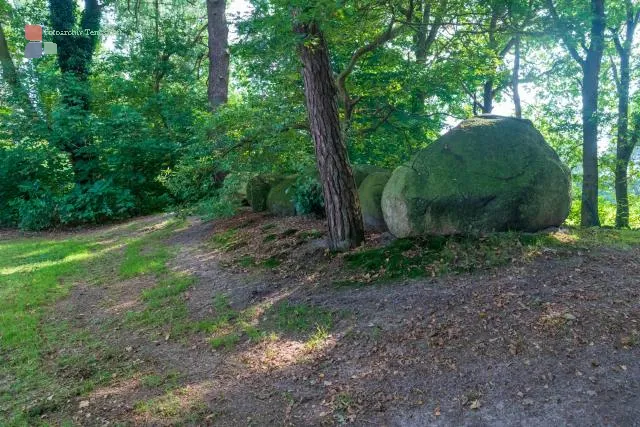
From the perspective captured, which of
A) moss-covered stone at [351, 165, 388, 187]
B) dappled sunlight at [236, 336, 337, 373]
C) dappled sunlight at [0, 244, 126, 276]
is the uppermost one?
moss-covered stone at [351, 165, 388, 187]

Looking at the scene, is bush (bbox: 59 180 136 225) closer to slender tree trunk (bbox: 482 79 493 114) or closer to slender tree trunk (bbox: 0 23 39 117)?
slender tree trunk (bbox: 0 23 39 117)

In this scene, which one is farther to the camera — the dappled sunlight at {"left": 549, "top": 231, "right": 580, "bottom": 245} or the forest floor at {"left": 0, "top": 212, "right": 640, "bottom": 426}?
the dappled sunlight at {"left": 549, "top": 231, "right": 580, "bottom": 245}

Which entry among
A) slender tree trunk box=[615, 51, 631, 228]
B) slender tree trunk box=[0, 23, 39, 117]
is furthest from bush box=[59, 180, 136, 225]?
slender tree trunk box=[615, 51, 631, 228]

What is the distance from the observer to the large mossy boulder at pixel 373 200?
7.09 metres

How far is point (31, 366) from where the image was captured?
14.7ft

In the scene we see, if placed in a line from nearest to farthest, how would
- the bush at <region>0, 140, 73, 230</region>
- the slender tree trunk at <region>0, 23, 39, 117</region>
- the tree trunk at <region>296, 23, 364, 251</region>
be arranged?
the tree trunk at <region>296, 23, 364, 251</region>, the bush at <region>0, 140, 73, 230</region>, the slender tree trunk at <region>0, 23, 39, 117</region>

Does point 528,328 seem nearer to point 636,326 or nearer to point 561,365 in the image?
point 561,365

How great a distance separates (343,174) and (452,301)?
2.43 metres

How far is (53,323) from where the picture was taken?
5.63m

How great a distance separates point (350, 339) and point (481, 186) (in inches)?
110

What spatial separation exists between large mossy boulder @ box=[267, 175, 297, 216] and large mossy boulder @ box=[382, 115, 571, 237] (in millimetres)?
3581

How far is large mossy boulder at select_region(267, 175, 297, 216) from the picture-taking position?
9.63 meters

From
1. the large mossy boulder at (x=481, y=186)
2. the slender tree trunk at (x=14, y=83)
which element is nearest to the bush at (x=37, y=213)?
the slender tree trunk at (x=14, y=83)

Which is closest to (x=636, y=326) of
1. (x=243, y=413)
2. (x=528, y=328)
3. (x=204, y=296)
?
(x=528, y=328)
